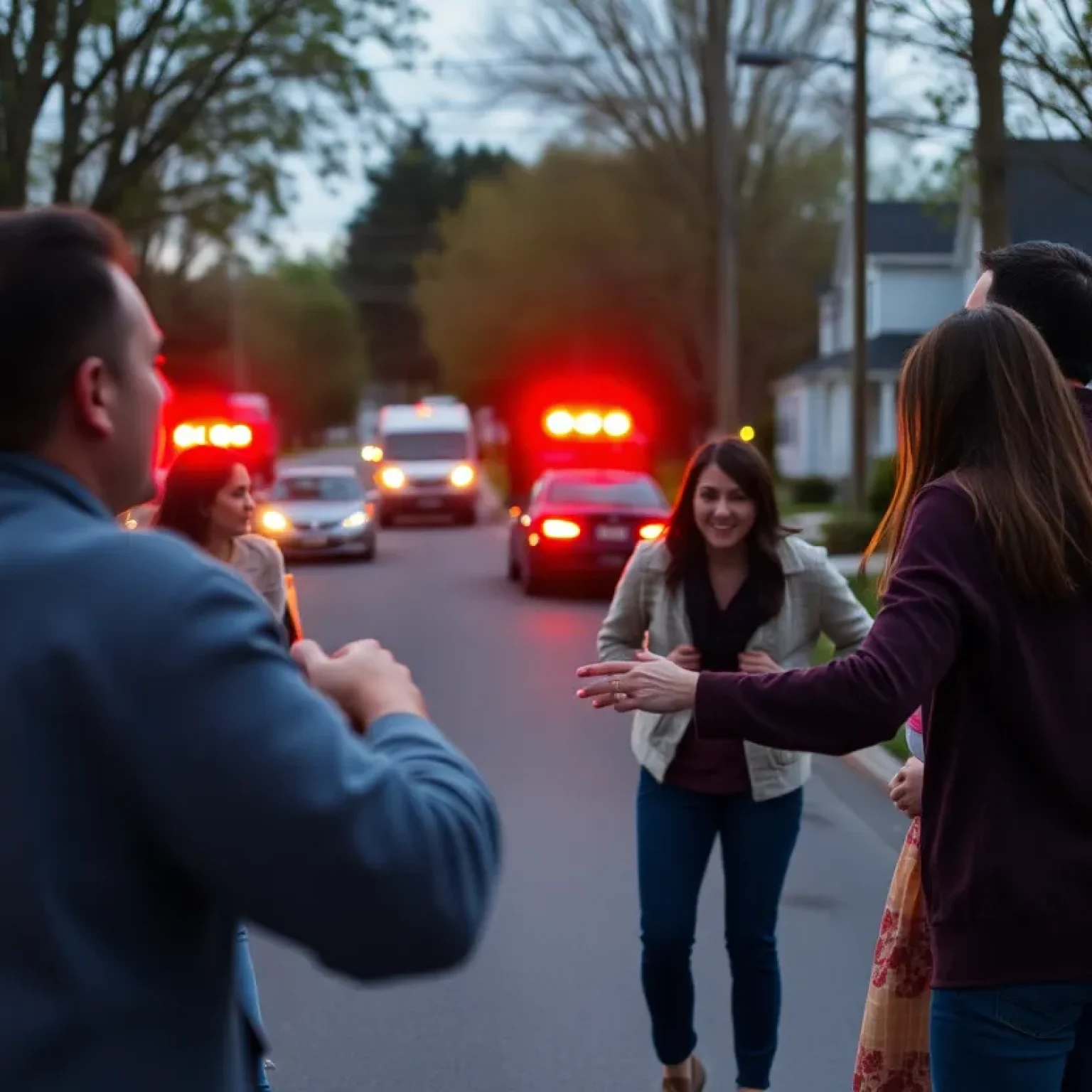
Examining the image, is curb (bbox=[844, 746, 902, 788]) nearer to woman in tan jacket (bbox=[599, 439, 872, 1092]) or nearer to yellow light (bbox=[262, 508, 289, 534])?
woman in tan jacket (bbox=[599, 439, 872, 1092])

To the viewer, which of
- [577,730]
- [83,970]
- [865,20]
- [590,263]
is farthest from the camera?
[590,263]

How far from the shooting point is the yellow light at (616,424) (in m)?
31.7

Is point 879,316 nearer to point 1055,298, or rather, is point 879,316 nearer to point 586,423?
point 586,423

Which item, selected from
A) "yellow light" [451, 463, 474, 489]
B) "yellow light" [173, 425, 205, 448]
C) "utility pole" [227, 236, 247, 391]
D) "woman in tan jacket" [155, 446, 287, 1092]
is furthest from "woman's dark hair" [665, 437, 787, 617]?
"utility pole" [227, 236, 247, 391]

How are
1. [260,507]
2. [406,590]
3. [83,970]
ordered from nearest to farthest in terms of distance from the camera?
[83,970] < [406,590] < [260,507]

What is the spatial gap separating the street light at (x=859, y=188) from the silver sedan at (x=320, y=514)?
7854 millimetres

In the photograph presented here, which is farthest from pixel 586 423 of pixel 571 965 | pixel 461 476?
pixel 571 965

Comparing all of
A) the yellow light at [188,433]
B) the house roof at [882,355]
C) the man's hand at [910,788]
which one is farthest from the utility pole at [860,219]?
the yellow light at [188,433]

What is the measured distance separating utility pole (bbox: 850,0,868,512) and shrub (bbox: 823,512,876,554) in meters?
1.14

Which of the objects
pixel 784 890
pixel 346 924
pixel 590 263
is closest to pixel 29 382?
pixel 346 924

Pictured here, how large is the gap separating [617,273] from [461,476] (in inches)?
658

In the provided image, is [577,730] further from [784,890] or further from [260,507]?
[260,507]

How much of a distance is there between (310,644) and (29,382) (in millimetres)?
421

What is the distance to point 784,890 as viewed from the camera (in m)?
7.71
